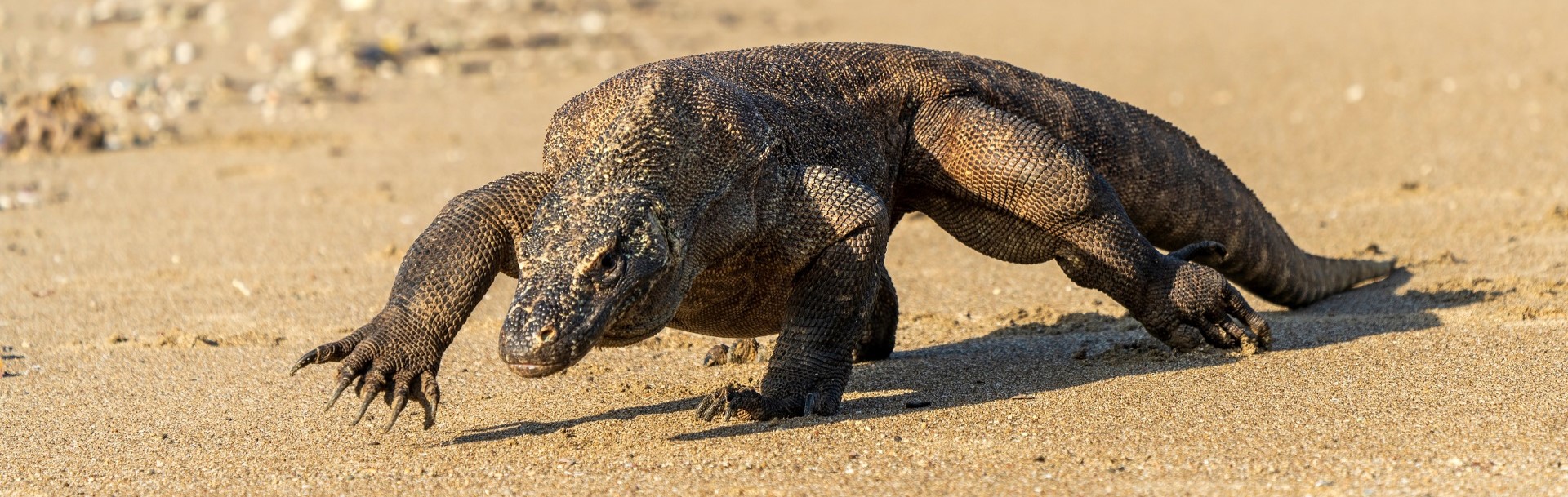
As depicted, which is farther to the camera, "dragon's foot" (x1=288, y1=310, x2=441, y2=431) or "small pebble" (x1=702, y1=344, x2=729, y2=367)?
"small pebble" (x1=702, y1=344, x2=729, y2=367)

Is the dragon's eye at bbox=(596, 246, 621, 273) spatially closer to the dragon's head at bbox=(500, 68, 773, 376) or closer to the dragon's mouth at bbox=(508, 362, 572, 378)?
the dragon's head at bbox=(500, 68, 773, 376)

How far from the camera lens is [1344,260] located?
790 centimetres

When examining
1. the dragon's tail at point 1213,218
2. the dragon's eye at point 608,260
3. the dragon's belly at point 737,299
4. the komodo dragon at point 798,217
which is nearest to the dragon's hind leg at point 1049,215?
the komodo dragon at point 798,217

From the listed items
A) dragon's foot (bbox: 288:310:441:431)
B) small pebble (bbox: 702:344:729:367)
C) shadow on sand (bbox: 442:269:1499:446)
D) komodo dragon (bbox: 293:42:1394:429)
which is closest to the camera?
komodo dragon (bbox: 293:42:1394:429)

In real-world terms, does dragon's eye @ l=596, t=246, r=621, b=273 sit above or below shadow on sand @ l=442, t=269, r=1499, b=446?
above

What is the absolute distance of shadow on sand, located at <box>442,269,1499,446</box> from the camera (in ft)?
18.4

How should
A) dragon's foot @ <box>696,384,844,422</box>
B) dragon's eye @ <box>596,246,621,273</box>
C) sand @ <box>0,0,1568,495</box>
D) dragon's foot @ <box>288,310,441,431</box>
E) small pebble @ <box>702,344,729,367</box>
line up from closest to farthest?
dragon's eye @ <box>596,246,621,273</box> → sand @ <box>0,0,1568,495</box> → dragon's foot @ <box>288,310,441,431</box> → dragon's foot @ <box>696,384,844,422</box> → small pebble @ <box>702,344,729,367</box>

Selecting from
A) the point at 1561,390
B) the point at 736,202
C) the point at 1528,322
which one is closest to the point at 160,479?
the point at 736,202

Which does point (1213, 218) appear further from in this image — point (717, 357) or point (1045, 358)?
point (717, 357)

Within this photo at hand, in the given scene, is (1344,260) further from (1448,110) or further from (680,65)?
(1448,110)

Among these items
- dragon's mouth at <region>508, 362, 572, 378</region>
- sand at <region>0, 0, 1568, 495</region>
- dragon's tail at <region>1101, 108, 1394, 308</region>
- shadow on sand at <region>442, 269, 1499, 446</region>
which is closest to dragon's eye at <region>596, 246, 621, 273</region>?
dragon's mouth at <region>508, 362, 572, 378</region>

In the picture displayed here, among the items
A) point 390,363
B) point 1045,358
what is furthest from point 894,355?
point 390,363

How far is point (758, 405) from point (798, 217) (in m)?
0.62

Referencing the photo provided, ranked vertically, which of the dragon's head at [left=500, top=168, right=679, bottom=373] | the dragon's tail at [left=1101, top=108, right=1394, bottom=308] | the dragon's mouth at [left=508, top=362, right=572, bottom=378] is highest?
the dragon's tail at [left=1101, top=108, right=1394, bottom=308]
